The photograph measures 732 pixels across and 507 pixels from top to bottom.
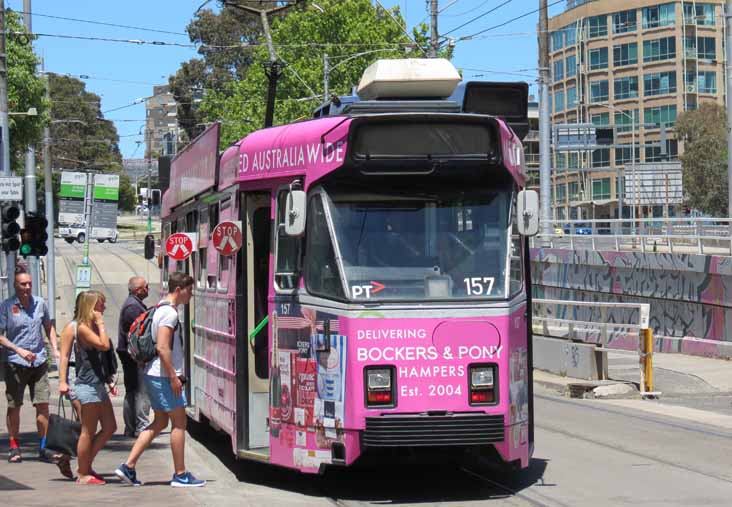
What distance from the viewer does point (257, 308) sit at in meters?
11.3

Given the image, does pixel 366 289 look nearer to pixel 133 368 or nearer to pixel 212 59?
pixel 133 368

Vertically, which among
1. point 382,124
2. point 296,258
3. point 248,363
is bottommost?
point 248,363

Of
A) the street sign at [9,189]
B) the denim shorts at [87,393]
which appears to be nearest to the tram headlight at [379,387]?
the denim shorts at [87,393]

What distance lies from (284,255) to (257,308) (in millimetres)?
1004

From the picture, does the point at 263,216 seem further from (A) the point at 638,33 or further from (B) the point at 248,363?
(A) the point at 638,33

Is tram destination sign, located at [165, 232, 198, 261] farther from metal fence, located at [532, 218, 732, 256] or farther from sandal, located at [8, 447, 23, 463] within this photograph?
metal fence, located at [532, 218, 732, 256]

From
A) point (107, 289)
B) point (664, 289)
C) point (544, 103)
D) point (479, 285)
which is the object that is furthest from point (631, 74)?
point (479, 285)

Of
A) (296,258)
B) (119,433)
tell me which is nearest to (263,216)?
(296,258)

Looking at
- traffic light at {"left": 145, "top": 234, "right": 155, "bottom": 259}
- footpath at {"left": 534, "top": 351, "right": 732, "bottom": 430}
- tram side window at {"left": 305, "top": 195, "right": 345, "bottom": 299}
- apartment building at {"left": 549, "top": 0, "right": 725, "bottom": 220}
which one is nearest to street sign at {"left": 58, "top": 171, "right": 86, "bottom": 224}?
traffic light at {"left": 145, "top": 234, "right": 155, "bottom": 259}

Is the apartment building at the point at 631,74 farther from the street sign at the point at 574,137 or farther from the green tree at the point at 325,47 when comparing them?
the street sign at the point at 574,137

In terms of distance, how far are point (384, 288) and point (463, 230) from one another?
77 centimetres

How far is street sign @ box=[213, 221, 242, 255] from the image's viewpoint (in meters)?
11.1

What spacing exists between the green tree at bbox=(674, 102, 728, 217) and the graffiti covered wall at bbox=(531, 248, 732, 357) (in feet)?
118

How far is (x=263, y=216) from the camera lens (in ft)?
36.8
